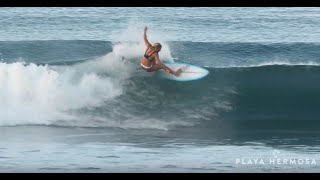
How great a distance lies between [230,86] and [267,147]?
383 millimetres

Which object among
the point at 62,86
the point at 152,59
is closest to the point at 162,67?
the point at 152,59

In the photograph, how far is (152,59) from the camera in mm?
7449

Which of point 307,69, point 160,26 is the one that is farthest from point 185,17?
point 307,69

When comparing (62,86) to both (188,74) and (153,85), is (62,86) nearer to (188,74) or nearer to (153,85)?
(153,85)

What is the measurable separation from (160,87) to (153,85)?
4 centimetres

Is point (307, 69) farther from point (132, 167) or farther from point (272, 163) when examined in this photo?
point (132, 167)

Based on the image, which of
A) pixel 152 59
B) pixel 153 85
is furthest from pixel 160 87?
pixel 152 59

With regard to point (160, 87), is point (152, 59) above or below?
above

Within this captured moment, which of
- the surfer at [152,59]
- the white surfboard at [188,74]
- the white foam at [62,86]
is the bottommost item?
the white foam at [62,86]

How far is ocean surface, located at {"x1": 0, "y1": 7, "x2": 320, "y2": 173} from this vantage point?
24.4 ft

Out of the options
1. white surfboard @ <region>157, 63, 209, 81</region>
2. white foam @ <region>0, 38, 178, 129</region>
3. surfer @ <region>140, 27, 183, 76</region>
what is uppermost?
surfer @ <region>140, 27, 183, 76</region>

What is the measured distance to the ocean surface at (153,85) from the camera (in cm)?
745

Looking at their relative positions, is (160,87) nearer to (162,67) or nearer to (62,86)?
(162,67)

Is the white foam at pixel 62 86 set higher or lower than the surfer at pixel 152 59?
lower
